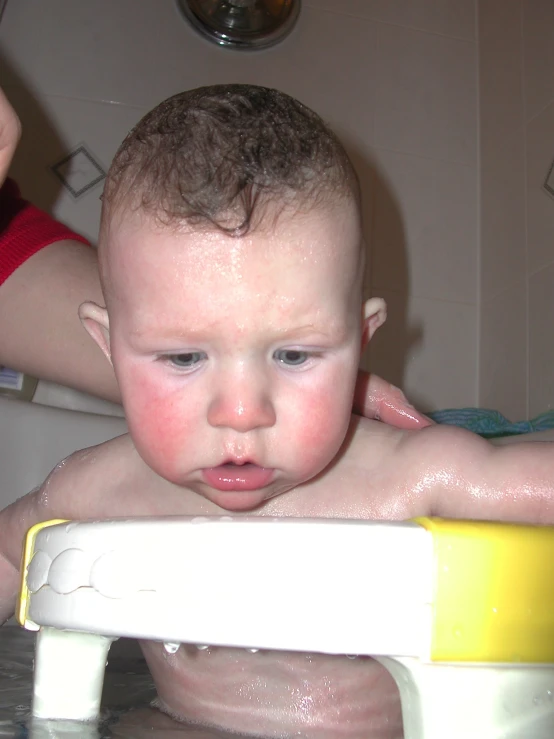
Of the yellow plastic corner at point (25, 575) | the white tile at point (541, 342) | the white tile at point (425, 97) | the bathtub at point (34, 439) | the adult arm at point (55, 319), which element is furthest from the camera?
the white tile at point (425, 97)

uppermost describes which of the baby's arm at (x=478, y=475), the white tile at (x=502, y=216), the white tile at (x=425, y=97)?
the baby's arm at (x=478, y=475)

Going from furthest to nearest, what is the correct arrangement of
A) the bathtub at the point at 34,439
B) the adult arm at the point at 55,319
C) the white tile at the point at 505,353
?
the white tile at the point at 505,353 < the bathtub at the point at 34,439 < the adult arm at the point at 55,319

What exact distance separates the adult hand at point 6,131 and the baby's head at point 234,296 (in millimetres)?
162

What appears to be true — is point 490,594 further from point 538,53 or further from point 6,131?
point 538,53

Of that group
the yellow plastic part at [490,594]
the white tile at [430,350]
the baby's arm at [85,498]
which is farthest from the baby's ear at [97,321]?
the white tile at [430,350]

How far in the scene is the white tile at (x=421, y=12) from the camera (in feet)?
5.77

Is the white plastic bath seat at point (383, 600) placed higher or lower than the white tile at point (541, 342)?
higher

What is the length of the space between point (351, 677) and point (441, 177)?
1.33m

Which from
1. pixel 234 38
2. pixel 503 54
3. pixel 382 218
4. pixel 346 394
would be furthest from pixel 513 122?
pixel 346 394

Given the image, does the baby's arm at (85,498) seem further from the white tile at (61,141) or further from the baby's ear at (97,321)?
the white tile at (61,141)

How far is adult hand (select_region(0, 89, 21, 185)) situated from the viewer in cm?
72

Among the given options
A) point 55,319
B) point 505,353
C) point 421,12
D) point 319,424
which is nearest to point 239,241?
point 319,424

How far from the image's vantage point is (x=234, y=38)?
1653 mm

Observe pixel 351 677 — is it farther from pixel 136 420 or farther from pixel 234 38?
pixel 234 38
